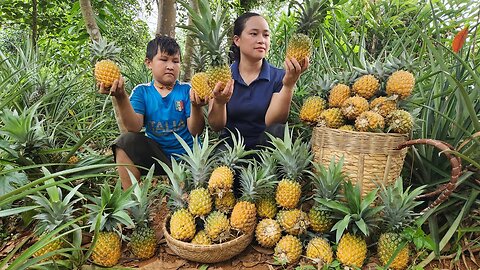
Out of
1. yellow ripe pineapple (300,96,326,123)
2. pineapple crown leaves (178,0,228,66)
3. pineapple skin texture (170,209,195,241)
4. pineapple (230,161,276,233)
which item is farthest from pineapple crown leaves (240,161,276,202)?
pineapple crown leaves (178,0,228,66)

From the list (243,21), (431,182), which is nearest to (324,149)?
(431,182)

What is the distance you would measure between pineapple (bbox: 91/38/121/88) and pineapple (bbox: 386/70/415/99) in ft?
4.83

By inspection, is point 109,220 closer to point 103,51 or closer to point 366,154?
point 103,51

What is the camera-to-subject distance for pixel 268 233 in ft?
6.00

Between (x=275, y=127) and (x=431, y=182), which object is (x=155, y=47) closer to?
(x=275, y=127)

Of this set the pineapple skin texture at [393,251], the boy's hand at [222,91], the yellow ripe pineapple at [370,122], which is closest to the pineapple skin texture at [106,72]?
the boy's hand at [222,91]

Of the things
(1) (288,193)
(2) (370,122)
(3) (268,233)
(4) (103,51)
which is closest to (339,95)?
(2) (370,122)

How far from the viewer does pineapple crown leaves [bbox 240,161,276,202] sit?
1.86 metres

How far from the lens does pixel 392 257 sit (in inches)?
61.4

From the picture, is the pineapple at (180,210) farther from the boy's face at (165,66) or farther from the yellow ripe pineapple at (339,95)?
the yellow ripe pineapple at (339,95)

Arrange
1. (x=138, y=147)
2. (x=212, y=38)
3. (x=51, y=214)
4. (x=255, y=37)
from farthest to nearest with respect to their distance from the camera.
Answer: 1. (x=255, y=37)
2. (x=138, y=147)
3. (x=212, y=38)
4. (x=51, y=214)

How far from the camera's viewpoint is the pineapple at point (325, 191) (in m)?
1.77

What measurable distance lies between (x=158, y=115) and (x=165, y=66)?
34cm

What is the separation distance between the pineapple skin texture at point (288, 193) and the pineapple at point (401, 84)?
0.73 meters
